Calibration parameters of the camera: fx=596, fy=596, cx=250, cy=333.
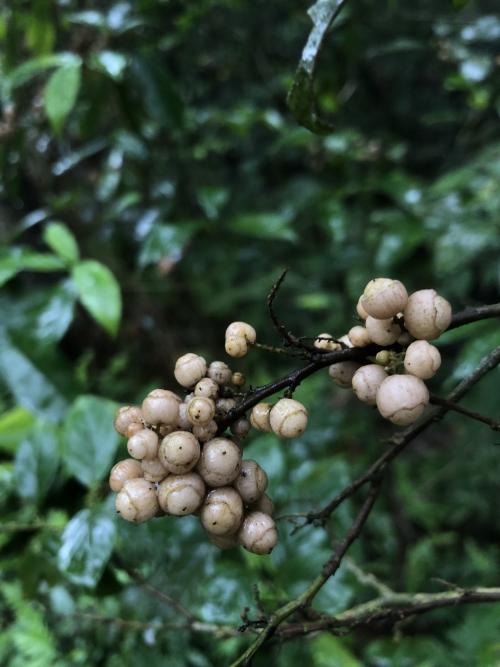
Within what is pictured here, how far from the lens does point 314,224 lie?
100 inches

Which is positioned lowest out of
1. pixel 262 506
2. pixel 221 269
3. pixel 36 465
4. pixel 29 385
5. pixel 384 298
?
pixel 221 269

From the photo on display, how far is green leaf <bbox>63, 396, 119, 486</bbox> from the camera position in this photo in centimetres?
119

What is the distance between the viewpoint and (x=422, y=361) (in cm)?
62

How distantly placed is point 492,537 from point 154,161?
6.85 feet

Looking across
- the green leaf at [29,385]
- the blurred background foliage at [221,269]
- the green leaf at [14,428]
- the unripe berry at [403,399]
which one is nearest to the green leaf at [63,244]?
the blurred background foliage at [221,269]

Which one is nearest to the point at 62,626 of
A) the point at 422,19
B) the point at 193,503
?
the point at 193,503

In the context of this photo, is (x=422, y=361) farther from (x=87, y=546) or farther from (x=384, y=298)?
(x=87, y=546)

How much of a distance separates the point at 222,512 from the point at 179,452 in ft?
0.27

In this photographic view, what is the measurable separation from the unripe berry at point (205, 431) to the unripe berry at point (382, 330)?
0.20m


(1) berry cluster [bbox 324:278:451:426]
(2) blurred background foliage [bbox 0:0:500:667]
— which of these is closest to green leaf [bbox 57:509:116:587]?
(2) blurred background foliage [bbox 0:0:500:667]

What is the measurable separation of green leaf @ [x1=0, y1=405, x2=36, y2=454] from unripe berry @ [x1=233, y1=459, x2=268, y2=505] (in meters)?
0.86

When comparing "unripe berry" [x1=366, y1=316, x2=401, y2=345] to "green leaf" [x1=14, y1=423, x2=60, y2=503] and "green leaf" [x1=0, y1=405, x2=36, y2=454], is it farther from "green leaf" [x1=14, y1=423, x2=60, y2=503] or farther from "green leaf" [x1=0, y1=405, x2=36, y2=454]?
"green leaf" [x1=0, y1=405, x2=36, y2=454]

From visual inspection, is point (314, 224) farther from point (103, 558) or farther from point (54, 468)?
point (103, 558)

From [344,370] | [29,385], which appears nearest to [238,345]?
[344,370]
